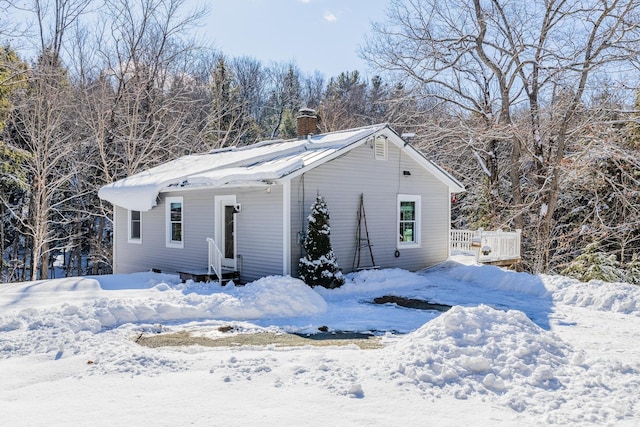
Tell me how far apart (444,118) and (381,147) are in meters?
9.92

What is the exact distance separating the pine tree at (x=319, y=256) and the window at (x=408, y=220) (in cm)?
341

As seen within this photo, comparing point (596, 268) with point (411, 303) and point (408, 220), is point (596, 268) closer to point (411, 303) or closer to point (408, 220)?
point (408, 220)

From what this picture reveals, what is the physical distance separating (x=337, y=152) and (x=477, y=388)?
8131mm

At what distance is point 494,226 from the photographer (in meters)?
20.6

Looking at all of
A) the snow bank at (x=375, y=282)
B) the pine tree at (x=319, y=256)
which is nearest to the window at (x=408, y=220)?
the snow bank at (x=375, y=282)

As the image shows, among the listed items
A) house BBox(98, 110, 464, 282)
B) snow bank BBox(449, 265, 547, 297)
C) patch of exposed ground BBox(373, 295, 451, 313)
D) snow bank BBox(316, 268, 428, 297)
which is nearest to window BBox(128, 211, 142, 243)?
house BBox(98, 110, 464, 282)

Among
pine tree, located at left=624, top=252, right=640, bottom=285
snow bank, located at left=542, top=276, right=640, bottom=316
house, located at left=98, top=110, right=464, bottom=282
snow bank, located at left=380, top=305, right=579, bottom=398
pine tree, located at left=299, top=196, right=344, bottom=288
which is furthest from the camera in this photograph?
pine tree, located at left=624, top=252, right=640, bottom=285

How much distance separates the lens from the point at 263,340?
22.6ft

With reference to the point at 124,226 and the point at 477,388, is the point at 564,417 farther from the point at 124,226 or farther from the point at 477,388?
the point at 124,226

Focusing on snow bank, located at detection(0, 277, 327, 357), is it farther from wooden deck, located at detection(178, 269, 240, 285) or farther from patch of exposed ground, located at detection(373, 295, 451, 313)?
patch of exposed ground, located at detection(373, 295, 451, 313)

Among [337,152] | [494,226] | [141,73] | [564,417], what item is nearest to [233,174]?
[337,152]

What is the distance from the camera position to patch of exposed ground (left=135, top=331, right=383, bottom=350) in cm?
659

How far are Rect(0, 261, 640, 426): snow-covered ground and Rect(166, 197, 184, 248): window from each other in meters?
5.52

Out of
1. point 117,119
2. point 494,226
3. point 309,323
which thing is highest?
point 117,119
